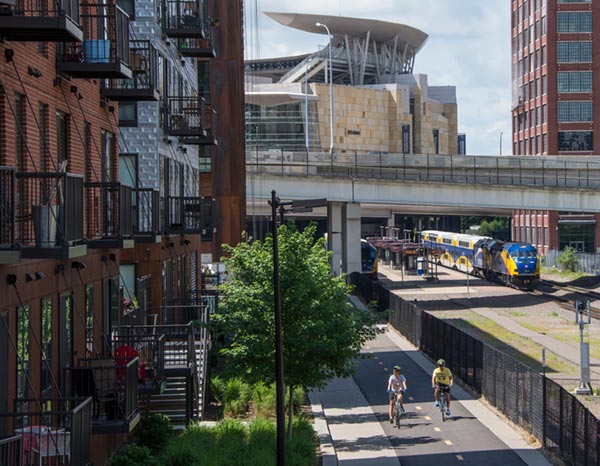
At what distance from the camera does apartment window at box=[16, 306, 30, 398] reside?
653 inches

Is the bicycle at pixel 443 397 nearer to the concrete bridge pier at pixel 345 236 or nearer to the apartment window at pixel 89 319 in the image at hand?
the apartment window at pixel 89 319

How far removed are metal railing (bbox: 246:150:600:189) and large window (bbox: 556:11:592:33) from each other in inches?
1089

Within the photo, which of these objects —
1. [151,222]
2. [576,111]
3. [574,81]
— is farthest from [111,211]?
[574,81]

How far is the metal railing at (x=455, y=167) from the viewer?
81.1m

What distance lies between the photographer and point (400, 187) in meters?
75.9

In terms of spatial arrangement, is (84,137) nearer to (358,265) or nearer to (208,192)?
(208,192)

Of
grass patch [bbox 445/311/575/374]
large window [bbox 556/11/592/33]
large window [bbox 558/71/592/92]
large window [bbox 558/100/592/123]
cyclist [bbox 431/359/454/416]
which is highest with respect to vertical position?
large window [bbox 556/11/592/33]

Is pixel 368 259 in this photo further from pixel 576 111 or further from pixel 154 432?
pixel 154 432

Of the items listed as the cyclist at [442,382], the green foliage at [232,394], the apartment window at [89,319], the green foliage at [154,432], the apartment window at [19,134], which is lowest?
the green foliage at [232,394]

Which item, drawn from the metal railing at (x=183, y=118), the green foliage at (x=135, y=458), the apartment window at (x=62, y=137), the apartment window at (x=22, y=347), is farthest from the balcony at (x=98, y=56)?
the metal railing at (x=183, y=118)

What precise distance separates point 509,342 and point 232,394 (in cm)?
2062

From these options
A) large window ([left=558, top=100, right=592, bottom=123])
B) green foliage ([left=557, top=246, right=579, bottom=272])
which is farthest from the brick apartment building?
large window ([left=558, top=100, right=592, bottom=123])

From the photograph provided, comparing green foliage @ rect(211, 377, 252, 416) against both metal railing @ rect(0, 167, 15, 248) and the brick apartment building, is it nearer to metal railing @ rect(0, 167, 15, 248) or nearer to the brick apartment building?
the brick apartment building

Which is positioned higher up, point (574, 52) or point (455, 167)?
point (574, 52)
